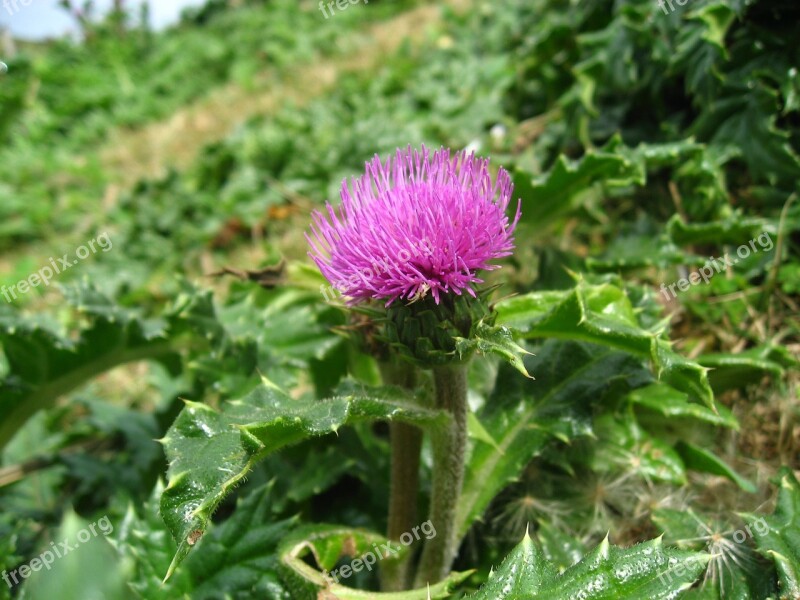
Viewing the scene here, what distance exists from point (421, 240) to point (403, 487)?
1.01m

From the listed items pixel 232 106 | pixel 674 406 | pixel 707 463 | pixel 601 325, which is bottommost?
pixel 707 463

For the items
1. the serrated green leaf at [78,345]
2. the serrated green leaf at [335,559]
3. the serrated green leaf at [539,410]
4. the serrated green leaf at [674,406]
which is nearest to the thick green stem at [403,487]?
the serrated green leaf at [335,559]

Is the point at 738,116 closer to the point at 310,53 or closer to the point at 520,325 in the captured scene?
the point at 520,325

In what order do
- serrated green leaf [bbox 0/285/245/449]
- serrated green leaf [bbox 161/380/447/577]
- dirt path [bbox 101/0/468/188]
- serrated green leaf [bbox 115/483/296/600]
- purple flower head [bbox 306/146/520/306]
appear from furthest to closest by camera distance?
dirt path [bbox 101/0/468/188] → serrated green leaf [bbox 0/285/245/449] → serrated green leaf [bbox 115/483/296/600] → purple flower head [bbox 306/146/520/306] → serrated green leaf [bbox 161/380/447/577]

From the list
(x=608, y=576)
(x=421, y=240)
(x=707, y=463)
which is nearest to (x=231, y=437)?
(x=421, y=240)

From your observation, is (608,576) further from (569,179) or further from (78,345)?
(78,345)

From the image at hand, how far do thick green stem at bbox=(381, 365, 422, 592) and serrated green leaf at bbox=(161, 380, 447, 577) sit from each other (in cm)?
33

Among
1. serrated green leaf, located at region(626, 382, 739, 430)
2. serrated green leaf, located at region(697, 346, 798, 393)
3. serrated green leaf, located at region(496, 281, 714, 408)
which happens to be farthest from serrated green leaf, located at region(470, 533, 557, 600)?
serrated green leaf, located at region(697, 346, 798, 393)

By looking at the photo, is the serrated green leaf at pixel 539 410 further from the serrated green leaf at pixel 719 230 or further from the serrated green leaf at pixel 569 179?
the serrated green leaf at pixel 719 230

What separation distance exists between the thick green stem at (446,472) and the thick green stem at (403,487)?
0.29 feet

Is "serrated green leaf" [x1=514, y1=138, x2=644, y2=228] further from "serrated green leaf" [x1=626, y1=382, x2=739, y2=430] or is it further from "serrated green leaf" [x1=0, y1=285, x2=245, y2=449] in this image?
"serrated green leaf" [x1=0, y1=285, x2=245, y2=449]

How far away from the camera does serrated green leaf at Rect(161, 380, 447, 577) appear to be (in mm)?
1519

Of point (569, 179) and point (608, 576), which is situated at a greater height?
point (569, 179)

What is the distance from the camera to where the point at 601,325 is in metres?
1.90
